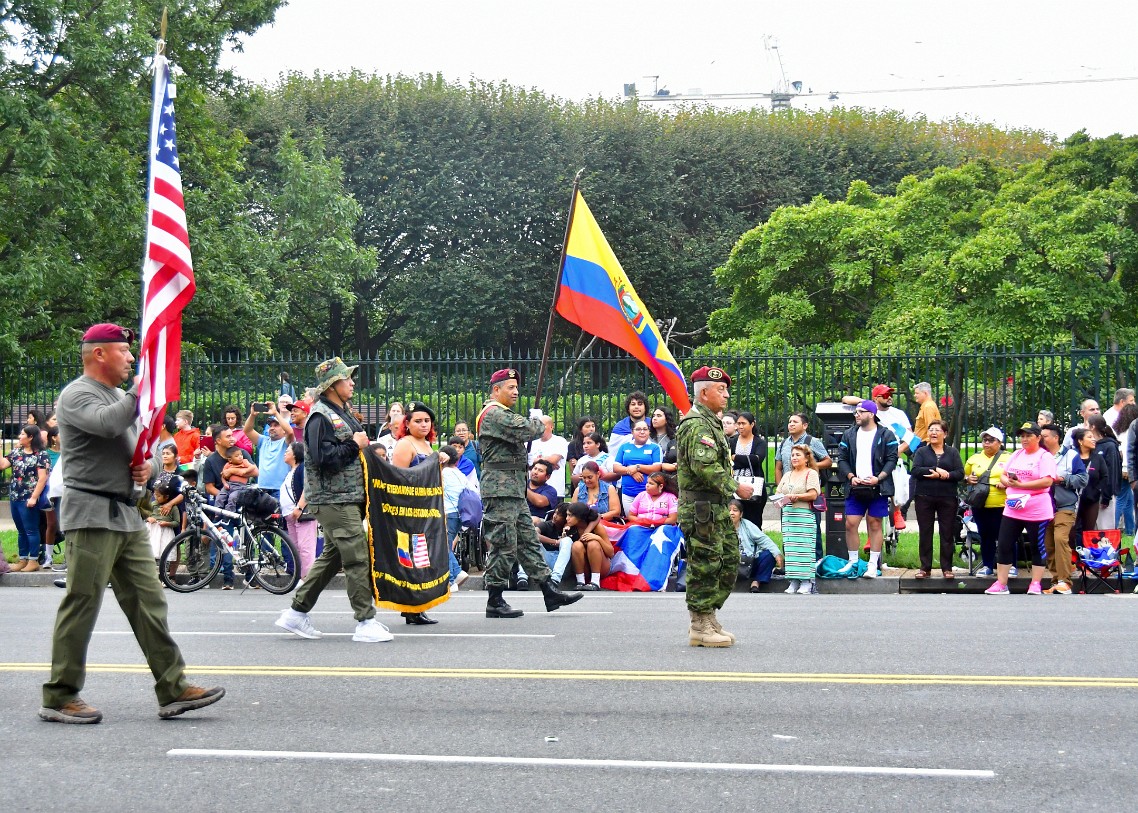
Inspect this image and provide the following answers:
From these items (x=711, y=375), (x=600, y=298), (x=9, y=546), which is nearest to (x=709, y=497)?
(x=711, y=375)

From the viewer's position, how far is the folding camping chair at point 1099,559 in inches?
554

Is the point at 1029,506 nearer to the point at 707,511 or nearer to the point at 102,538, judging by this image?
the point at 707,511

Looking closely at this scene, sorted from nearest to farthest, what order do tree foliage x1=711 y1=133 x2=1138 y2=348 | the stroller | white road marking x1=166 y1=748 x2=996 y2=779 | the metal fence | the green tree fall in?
white road marking x1=166 y1=748 x2=996 y2=779 < the stroller < the metal fence < the green tree < tree foliage x1=711 y1=133 x2=1138 y2=348

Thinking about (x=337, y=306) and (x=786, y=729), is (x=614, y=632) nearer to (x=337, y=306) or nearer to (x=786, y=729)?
(x=786, y=729)

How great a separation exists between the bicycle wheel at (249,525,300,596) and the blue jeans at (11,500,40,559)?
3.55 meters

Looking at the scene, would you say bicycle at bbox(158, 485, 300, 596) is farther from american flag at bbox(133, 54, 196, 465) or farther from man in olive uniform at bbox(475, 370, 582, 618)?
american flag at bbox(133, 54, 196, 465)

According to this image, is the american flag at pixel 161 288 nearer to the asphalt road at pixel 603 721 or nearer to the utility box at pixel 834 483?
the asphalt road at pixel 603 721

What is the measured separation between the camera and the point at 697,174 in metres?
49.4

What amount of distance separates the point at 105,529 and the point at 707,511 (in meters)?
4.25

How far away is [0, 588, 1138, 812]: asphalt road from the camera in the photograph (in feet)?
18.3

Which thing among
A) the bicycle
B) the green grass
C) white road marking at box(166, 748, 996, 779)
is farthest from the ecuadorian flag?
white road marking at box(166, 748, 996, 779)

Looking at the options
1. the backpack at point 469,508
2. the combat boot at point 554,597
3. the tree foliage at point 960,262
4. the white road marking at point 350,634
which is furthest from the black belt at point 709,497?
the tree foliage at point 960,262

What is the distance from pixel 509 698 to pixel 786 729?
162 cm

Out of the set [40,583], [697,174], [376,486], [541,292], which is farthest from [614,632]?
[697,174]
